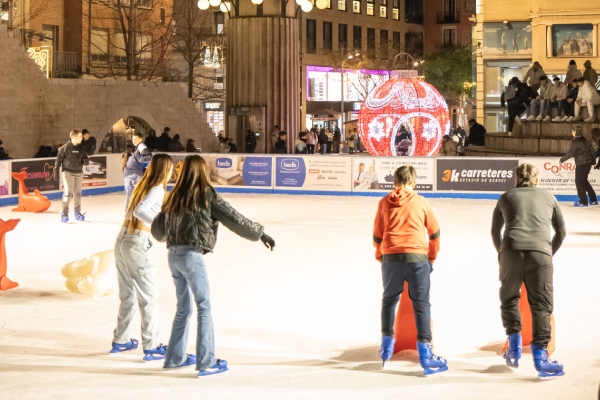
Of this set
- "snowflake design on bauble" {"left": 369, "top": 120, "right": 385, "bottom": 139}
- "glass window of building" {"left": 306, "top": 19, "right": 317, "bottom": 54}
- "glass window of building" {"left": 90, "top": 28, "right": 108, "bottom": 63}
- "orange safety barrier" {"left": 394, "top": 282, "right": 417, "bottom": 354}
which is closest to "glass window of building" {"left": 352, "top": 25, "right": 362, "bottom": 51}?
"glass window of building" {"left": 306, "top": 19, "right": 317, "bottom": 54}

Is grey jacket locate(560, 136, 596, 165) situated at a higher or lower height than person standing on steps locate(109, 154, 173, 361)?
higher

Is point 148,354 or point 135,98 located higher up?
point 135,98

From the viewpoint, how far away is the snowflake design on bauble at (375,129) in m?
35.5

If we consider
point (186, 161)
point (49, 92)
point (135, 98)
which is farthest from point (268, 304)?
point (135, 98)

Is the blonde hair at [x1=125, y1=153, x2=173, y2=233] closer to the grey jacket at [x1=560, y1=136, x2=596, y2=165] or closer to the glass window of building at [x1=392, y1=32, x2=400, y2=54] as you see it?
the grey jacket at [x1=560, y1=136, x2=596, y2=165]

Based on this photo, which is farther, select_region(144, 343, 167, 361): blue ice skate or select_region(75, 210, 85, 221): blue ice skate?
select_region(75, 210, 85, 221): blue ice skate

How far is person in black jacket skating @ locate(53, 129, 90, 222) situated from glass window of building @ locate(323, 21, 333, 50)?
55.6m

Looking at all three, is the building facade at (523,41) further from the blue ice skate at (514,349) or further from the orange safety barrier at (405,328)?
the blue ice skate at (514,349)

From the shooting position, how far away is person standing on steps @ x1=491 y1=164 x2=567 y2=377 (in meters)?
8.32

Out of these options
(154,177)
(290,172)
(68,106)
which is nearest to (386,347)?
(154,177)

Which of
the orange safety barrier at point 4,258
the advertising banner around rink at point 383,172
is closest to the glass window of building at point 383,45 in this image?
the advertising banner around rink at point 383,172

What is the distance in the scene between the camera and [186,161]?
822 cm

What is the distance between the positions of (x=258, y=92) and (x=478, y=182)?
973 centimetres

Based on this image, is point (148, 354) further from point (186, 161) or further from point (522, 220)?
point (522, 220)
